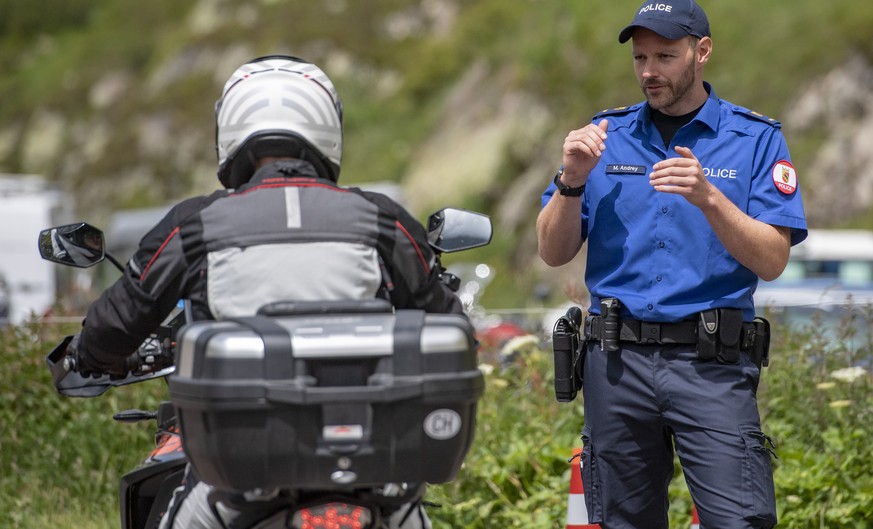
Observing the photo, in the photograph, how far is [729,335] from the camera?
13.6ft

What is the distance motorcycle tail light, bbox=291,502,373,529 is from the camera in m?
2.92

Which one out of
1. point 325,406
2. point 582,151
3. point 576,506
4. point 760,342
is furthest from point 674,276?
point 325,406

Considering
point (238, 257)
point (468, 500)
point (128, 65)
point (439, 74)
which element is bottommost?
point (468, 500)

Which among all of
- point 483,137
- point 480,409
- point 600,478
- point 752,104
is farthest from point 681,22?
point 483,137

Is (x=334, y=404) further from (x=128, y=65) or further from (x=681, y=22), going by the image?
(x=128, y=65)

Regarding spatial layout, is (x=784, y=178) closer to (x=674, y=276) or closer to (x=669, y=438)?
(x=674, y=276)

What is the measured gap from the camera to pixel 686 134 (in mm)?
4348

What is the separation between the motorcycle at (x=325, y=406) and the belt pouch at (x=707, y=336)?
4.18 ft

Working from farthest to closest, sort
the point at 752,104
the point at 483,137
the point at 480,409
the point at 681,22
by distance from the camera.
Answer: the point at 483,137
the point at 752,104
the point at 480,409
the point at 681,22

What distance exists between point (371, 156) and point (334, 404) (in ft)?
106

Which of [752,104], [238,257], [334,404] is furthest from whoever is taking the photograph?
[752,104]

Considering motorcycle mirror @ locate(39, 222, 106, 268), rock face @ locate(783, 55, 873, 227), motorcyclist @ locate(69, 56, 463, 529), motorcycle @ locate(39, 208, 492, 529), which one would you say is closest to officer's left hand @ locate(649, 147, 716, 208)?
motorcyclist @ locate(69, 56, 463, 529)

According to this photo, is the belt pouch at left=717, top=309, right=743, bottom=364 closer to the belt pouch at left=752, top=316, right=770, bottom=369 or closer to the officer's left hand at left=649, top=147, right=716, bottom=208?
the belt pouch at left=752, top=316, right=770, bottom=369

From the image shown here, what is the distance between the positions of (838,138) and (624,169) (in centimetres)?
1778
